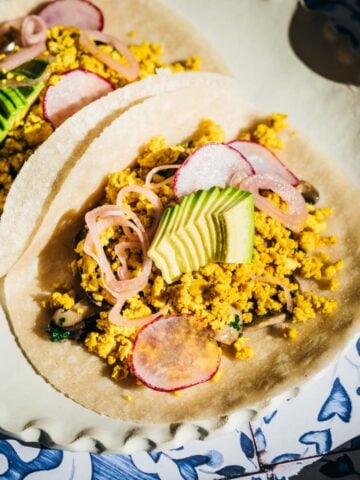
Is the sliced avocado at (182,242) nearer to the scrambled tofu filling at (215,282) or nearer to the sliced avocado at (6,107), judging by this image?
the scrambled tofu filling at (215,282)

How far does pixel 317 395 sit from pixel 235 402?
1.84ft

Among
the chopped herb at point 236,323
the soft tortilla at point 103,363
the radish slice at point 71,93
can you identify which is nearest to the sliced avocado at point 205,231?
the chopped herb at point 236,323

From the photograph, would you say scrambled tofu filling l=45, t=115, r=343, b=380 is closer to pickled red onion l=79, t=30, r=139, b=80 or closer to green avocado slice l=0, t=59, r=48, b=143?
pickled red onion l=79, t=30, r=139, b=80

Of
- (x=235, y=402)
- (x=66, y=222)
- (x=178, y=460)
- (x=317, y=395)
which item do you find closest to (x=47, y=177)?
(x=66, y=222)

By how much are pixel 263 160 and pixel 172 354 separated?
1113 millimetres

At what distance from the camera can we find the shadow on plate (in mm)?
3758

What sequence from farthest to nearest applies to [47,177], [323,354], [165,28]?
[165,28], [323,354], [47,177]

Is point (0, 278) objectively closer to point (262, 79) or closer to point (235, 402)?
point (235, 402)

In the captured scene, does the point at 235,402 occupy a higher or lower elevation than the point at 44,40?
lower

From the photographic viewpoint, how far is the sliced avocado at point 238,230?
280 centimetres

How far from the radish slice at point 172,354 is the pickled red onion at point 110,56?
4.53ft

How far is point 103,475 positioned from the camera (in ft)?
10.8

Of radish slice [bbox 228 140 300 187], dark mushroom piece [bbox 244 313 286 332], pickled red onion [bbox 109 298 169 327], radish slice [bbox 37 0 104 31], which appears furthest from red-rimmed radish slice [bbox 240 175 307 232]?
radish slice [bbox 37 0 104 31]

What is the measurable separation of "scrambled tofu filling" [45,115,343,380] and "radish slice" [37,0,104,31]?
0.97 metres
